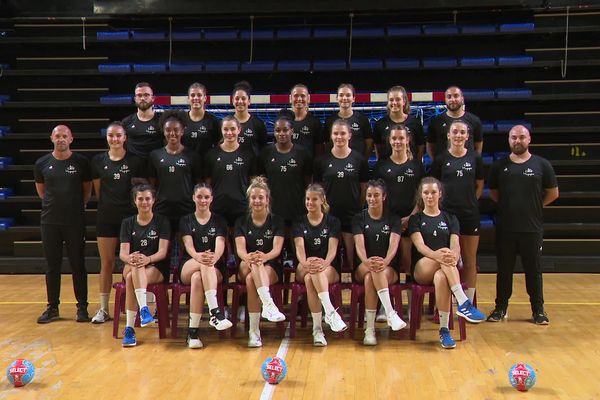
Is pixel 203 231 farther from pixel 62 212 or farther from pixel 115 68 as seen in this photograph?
pixel 115 68

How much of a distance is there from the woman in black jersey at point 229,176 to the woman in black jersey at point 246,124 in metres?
0.21

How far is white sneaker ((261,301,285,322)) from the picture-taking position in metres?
5.15

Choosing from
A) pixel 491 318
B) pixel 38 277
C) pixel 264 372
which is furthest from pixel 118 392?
pixel 38 277

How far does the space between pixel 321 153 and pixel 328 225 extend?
3.41 feet

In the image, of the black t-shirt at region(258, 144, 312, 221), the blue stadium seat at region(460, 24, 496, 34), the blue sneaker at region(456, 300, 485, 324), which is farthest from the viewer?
the blue stadium seat at region(460, 24, 496, 34)

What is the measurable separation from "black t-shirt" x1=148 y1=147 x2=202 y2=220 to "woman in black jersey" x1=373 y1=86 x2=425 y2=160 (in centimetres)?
171

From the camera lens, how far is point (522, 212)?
19.7 ft

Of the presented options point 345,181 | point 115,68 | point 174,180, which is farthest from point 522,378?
point 115,68

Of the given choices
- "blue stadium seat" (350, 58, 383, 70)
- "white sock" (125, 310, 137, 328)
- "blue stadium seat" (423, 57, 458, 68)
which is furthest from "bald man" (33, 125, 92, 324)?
"blue stadium seat" (423, 57, 458, 68)

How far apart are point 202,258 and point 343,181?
139 cm

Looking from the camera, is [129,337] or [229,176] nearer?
[129,337]

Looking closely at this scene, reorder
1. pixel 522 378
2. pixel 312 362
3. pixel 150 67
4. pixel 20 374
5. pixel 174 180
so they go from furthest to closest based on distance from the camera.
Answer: pixel 150 67 < pixel 174 180 < pixel 312 362 < pixel 20 374 < pixel 522 378

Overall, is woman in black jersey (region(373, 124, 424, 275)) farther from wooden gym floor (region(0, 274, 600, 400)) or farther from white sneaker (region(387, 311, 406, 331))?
wooden gym floor (region(0, 274, 600, 400))

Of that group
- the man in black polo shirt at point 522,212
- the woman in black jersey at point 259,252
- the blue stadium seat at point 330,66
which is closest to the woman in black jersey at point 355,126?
the woman in black jersey at point 259,252
